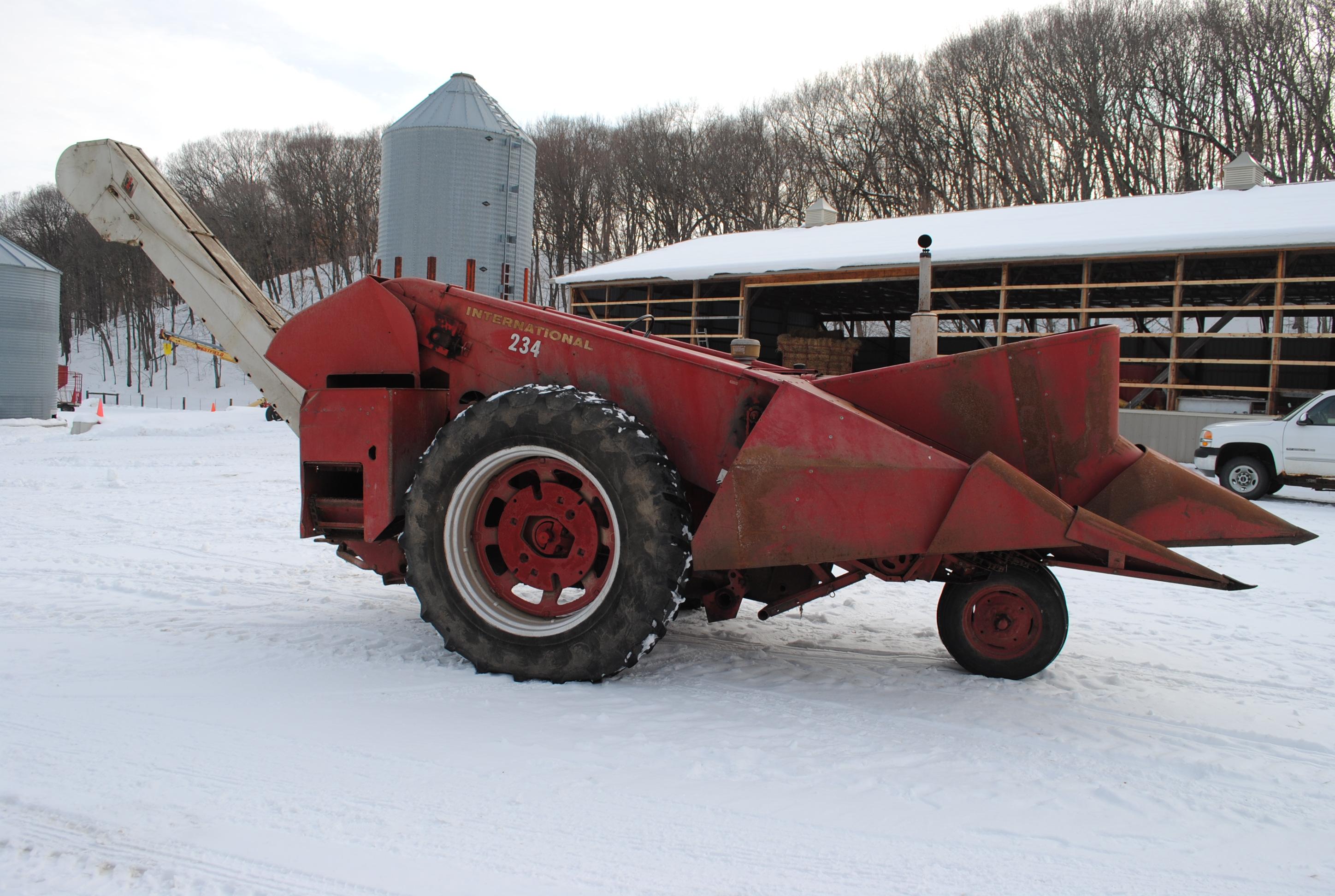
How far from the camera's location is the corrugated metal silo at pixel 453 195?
16.1m

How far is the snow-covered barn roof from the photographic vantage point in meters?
15.6

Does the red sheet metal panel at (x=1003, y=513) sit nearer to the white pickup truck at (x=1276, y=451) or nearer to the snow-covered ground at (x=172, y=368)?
the white pickup truck at (x=1276, y=451)

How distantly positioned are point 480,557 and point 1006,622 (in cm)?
232

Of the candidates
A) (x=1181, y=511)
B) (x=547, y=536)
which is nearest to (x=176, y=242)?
(x=547, y=536)

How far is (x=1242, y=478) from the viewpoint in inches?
500

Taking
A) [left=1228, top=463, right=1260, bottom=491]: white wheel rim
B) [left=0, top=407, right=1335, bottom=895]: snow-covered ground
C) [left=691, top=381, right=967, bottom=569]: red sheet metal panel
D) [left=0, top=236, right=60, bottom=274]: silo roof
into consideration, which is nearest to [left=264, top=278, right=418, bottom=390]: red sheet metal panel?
[left=0, top=407, right=1335, bottom=895]: snow-covered ground

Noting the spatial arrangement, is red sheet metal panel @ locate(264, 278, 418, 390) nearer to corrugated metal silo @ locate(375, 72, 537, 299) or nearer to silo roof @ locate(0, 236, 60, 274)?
corrugated metal silo @ locate(375, 72, 537, 299)

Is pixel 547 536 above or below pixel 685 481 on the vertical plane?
below

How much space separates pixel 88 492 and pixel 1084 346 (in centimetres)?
1034

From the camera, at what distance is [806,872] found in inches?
92.7

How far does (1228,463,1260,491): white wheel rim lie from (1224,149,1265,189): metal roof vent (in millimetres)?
11123

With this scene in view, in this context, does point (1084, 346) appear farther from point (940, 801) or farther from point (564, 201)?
point (564, 201)

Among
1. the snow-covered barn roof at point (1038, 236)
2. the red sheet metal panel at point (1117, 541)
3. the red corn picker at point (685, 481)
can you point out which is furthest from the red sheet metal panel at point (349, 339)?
the snow-covered barn roof at point (1038, 236)

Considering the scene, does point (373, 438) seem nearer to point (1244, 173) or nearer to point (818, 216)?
point (1244, 173)
